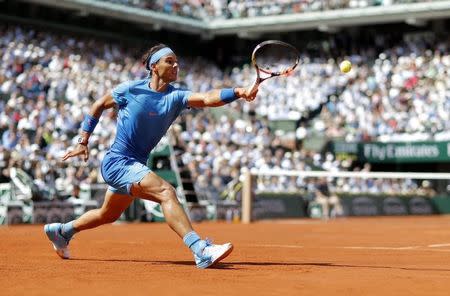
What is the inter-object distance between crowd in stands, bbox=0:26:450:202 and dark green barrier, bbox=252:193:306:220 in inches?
25.3

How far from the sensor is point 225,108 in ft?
119

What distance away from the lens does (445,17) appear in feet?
123

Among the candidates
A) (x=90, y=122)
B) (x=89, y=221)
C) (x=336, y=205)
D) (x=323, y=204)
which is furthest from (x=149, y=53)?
(x=336, y=205)

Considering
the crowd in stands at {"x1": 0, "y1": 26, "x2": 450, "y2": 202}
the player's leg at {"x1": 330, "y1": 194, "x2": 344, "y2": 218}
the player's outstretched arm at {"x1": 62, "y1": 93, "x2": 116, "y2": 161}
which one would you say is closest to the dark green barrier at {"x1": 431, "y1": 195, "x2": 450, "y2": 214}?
the crowd in stands at {"x1": 0, "y1": 26, "x2": 450, "y2": 202}

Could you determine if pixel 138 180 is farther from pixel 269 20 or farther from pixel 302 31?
pixel 302 31

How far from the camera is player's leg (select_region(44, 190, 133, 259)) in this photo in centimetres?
942

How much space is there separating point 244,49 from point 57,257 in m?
34.7

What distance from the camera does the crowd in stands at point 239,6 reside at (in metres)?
38.5

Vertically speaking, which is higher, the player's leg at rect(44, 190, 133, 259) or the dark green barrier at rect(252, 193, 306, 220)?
the player's leg at rect(44, 190, 133, 259)

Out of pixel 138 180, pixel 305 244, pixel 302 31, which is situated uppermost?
pixel 302 31

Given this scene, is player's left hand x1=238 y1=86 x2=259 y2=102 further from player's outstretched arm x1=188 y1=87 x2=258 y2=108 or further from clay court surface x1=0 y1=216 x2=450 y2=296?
clay court surface x1=0 y1=216 x2=450 y2=296

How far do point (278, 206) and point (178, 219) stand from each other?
18847mm

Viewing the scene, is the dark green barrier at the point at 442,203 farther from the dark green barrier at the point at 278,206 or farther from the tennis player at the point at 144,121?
the tennis player at the point at 144,121

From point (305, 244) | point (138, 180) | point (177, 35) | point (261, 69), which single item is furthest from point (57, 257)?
point (177, 35)
